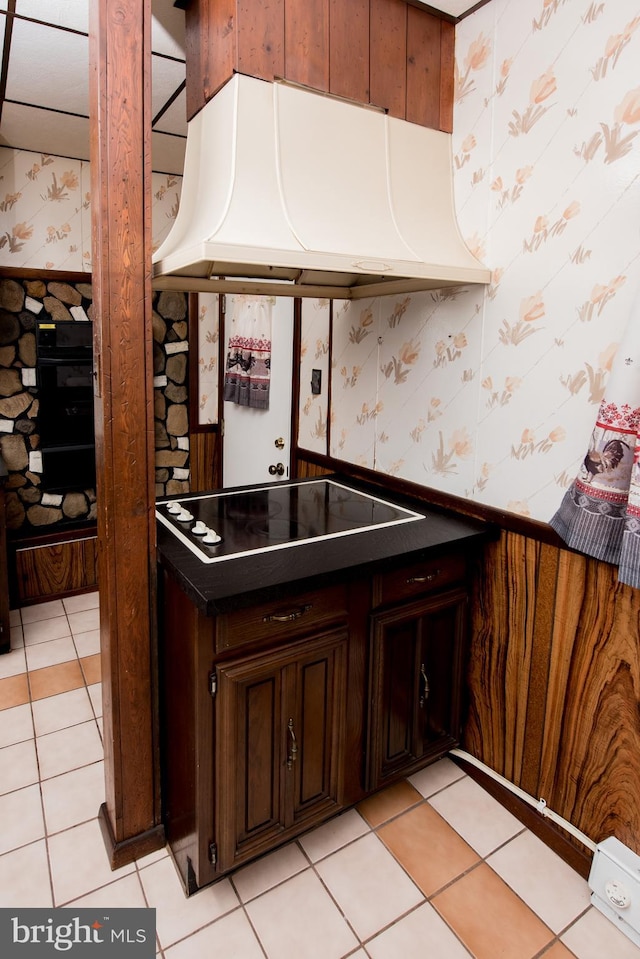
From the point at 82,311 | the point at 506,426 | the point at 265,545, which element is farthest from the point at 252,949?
the point at 82,311

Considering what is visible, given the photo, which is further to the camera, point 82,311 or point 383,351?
point 82,311

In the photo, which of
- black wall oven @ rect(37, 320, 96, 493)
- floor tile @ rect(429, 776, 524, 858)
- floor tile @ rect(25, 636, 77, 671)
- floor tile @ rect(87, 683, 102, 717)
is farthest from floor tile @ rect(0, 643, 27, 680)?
floor tile @ rect(429, 776, 524, 858)

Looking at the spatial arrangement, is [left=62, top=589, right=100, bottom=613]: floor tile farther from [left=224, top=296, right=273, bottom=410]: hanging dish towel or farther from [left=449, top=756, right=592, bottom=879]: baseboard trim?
[left=449, top=756, right=592, bottom=879]: baseboard trim

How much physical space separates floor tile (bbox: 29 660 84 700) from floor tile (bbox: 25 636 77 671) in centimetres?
5

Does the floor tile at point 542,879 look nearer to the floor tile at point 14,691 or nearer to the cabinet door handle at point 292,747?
the cabinet door handle at point 292,747

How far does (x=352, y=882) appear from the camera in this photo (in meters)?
1.70

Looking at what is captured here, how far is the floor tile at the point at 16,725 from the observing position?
2.28 m

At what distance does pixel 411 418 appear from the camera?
2.25 meters

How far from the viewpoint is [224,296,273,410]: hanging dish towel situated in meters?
3.06

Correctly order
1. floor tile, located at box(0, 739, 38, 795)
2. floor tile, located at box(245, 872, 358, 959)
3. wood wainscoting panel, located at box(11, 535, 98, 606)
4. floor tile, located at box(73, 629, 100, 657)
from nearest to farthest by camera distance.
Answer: floor tile, located at box(245, 872, 358, 959)
floor tile, located at box(0, 739, 38, 795)
floor tile, located at box(73, 629, 100, 657)
wood wainscoting panel, located at box(11, 535, 98, 606)

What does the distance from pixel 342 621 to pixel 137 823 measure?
2.92 feet

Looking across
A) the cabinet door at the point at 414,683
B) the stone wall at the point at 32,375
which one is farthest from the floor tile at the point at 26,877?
the stone wall at the point at 32,375

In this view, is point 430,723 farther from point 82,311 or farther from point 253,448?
point 82,311

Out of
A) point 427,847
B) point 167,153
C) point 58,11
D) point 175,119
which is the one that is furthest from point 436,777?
point 167,153
